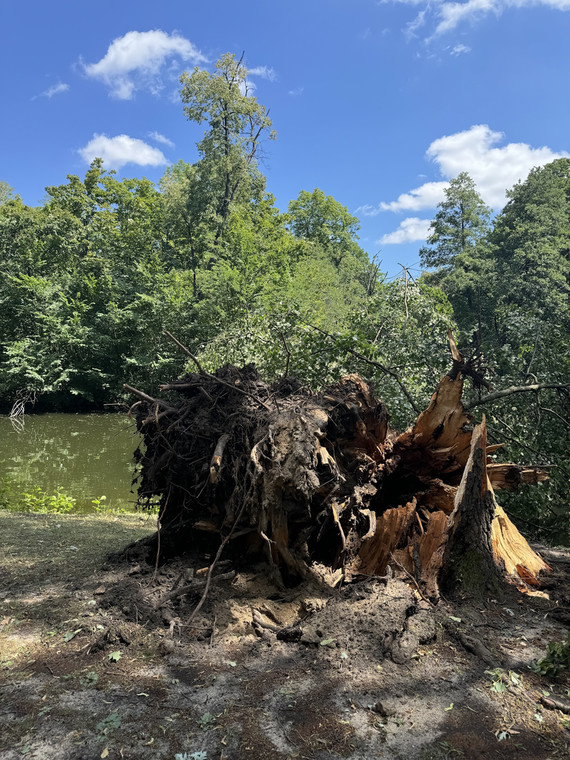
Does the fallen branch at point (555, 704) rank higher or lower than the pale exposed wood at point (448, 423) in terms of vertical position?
lower

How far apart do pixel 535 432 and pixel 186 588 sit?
205 inches

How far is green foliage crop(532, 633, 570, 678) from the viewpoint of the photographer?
250cm

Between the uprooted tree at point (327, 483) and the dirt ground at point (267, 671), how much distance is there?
0.31m

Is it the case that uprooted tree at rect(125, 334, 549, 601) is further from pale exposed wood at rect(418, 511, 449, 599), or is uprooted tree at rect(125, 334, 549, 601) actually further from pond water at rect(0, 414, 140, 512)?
pond water at rect(0, 414, 140, 512)

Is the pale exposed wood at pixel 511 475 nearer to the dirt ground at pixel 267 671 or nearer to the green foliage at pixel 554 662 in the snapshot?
the dirt ground at pixel 267 671

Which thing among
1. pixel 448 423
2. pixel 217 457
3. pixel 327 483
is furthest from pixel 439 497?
pixel 217 457

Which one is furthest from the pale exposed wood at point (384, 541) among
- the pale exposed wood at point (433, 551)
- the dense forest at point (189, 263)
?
the dense forest at point (189, 263)

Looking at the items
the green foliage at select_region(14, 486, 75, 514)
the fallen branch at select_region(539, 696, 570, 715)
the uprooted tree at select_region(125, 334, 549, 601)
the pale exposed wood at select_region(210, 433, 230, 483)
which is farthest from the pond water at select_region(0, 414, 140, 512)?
the fallen branch at select_region(539, 696, 570, 715)

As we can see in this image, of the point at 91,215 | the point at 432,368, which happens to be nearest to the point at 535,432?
the point at 432,368

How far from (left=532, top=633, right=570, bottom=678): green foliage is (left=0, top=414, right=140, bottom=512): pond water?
5710mm

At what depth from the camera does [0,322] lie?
24.5m

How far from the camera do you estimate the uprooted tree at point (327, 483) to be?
11.6 ft

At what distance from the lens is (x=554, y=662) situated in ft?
8.34

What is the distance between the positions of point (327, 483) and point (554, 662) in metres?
1.72
